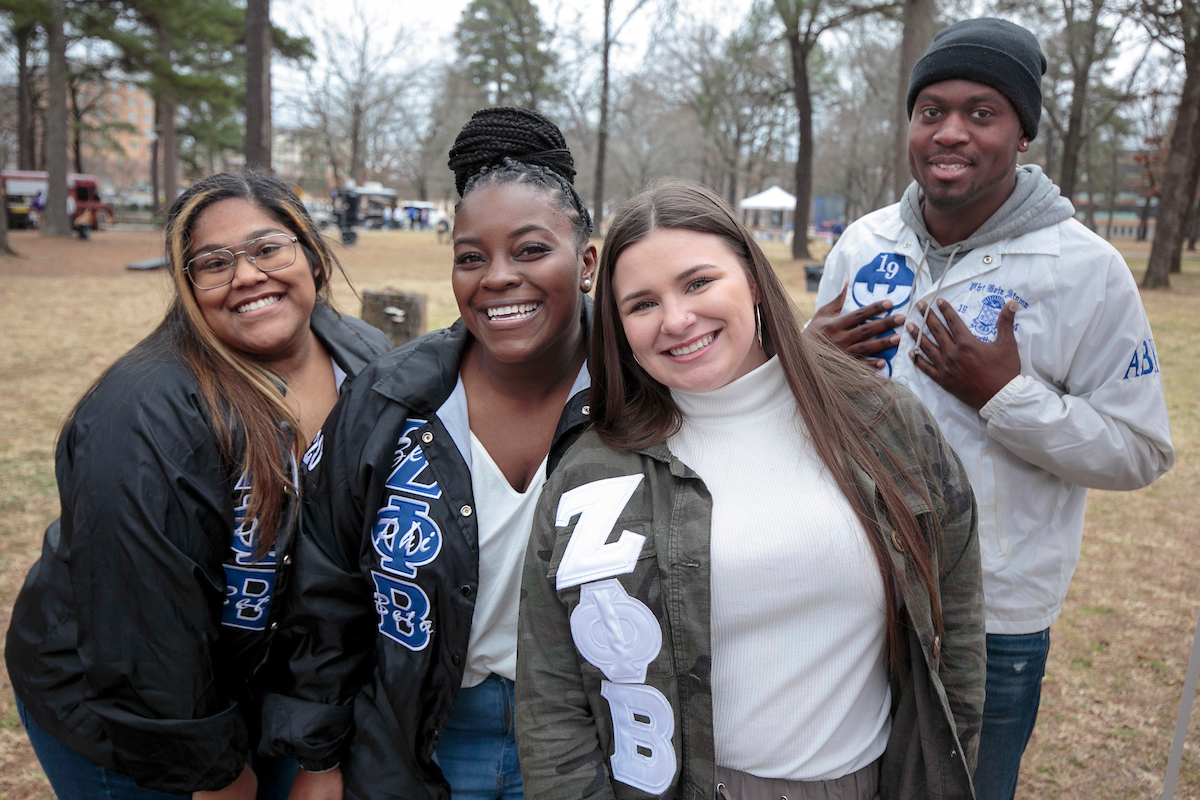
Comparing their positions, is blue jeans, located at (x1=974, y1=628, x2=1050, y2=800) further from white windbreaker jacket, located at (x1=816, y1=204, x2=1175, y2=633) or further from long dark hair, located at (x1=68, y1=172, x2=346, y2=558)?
long dark hair, located at (x1=68, y1=172, x2=346, y2=558)

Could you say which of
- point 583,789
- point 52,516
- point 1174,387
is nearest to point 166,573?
point 583,789

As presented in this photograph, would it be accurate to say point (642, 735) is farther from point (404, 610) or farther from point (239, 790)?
point (239, 790)

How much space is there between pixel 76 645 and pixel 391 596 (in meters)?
0.79

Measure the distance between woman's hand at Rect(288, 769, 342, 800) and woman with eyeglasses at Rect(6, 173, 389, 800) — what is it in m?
0.16

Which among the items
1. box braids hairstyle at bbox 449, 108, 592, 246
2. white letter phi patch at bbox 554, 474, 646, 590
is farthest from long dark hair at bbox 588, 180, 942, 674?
box braids hairstyle at bbox 449, 108, 592, 246

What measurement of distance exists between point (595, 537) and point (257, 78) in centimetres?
835

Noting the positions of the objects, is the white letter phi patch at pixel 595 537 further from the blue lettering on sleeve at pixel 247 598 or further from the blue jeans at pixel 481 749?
the blue lettering on sleeve at pixel 247 598

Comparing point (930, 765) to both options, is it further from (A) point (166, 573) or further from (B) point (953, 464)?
(A) point (166, 573)

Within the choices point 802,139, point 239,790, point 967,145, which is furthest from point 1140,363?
point 802,139

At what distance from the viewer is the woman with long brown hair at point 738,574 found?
5.29 feet

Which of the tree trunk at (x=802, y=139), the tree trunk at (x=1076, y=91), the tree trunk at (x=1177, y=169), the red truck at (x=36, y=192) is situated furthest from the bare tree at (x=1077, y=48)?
the red truck at (x=36, y=192)

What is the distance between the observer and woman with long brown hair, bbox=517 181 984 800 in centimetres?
161

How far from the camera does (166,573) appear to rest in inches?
72.5

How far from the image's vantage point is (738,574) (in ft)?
5.23
